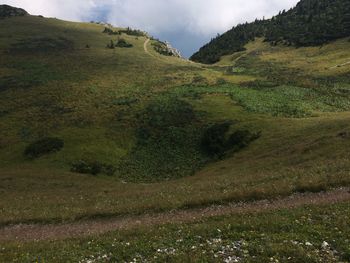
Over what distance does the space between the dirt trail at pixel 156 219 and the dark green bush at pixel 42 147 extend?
31.0 meters

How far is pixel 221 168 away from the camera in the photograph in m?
44.0

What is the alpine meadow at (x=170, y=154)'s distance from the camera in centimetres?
1697

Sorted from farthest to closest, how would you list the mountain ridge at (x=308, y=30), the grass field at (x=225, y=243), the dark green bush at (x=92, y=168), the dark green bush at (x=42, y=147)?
the mountain ridge at (x=308, y=30) < the dark green bush at (x=42, y=147) < the dark green bush at (x=92, y=168) < the grass field at (x=225, y=243)

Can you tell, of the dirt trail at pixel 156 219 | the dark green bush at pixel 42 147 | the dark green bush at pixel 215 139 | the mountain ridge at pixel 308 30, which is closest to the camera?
the dirt trail at pixel 156 219

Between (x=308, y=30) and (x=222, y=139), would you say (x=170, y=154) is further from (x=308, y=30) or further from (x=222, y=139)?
(x=308, y=30)

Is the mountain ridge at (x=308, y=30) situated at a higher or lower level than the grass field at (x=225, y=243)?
higher

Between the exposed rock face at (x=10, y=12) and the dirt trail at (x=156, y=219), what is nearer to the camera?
the dirt trail at (x=156, y=219)

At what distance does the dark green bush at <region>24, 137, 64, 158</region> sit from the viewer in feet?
186

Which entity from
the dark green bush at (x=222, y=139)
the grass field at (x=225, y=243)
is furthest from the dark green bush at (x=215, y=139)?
the grass field at (x=225, y=243)

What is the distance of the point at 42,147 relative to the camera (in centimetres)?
5728

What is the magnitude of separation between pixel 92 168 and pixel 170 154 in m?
12.1

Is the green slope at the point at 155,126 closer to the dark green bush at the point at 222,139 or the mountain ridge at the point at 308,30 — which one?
the dark green bush at the point at 222,139

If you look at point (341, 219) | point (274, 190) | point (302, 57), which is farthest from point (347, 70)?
point (341, 219)

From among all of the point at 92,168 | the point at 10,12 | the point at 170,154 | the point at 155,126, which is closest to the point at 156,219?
the point at 92,168
